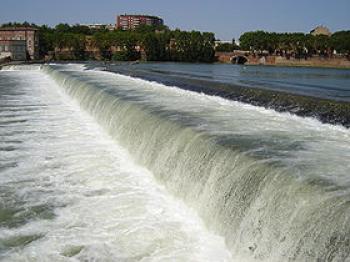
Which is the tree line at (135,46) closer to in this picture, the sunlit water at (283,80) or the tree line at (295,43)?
the tree line at (295,43)

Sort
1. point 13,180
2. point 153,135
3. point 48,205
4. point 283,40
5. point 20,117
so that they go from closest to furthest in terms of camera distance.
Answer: point 48,205
point 13,180
point 153,135
point 20,117
point 283,40

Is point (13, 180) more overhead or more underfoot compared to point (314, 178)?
more underfoot

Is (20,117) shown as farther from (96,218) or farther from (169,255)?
(169,255)

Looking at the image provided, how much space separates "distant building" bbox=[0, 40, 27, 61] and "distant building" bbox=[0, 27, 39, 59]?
28.0 ft

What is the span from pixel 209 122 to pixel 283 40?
336ft

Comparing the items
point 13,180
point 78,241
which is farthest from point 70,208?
point 13,180

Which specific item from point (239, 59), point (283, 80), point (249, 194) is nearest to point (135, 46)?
point (239, 59)

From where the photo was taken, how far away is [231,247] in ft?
18.7

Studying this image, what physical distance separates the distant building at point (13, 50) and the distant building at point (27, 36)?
8.53m

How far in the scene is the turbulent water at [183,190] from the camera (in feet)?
16.8

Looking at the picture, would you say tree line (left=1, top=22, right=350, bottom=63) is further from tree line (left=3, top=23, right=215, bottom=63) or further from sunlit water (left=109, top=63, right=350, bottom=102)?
sunlit water (left=109, top=63, right=350, bottom=102)

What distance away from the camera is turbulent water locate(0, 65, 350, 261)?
202 inches

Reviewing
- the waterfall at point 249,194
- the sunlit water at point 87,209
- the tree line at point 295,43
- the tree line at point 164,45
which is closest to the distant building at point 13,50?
the tree line at point 164,45

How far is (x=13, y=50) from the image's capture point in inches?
3337
